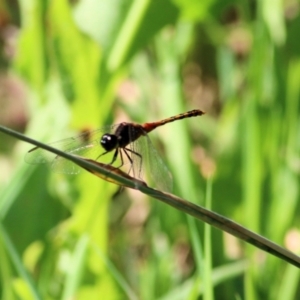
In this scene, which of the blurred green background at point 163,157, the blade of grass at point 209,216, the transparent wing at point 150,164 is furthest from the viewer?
the blurred green background at point 163,157

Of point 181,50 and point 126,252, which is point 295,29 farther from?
point 126,252

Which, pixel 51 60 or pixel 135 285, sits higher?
pixel 51 60

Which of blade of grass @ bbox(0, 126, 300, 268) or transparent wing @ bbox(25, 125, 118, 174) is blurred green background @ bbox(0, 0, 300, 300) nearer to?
transparent wing @ bbox(25, 125, 118, 174)

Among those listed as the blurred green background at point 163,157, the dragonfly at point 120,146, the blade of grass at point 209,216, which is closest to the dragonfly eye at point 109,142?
the dragonfly at point 120,146

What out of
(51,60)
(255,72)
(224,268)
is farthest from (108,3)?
(224,268)

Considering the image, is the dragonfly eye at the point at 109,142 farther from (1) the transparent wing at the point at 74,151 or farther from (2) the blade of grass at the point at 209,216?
(2) the blade of grass at the point at 209,216

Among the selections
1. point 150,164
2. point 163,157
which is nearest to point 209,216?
point 150,164
